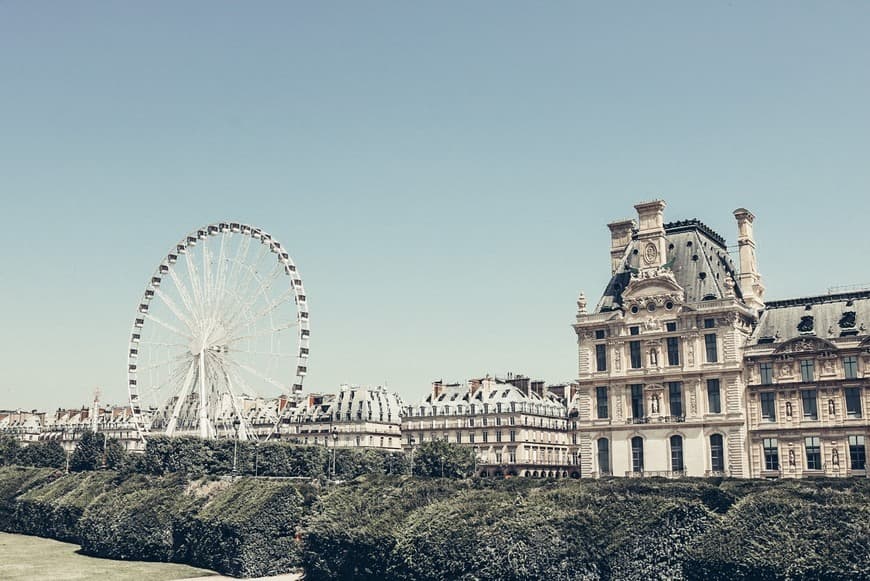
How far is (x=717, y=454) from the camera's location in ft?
259

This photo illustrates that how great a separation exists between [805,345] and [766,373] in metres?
4.14

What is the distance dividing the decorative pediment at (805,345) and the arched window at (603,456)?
1805 centimetres

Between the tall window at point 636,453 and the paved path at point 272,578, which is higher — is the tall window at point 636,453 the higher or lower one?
the higher one

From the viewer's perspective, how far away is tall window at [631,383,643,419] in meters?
83.4

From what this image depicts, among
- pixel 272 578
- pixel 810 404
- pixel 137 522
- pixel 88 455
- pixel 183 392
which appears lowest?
pixel 272 578

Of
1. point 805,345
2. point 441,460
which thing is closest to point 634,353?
point 805,345

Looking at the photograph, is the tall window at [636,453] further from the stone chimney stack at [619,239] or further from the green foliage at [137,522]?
the green foliage at [137,522]

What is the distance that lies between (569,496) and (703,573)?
977cm

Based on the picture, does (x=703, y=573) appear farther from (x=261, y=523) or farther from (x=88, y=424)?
(x=88, y=424)

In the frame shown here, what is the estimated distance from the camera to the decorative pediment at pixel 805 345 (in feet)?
246

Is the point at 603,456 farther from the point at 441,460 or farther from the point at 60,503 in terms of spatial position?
the point at 60,503

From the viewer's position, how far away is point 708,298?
3214 inches

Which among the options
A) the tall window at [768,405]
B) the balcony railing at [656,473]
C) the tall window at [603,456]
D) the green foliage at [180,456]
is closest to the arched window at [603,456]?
the tall window at [603,456]

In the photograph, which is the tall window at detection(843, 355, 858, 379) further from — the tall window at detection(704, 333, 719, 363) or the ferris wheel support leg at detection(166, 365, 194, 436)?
the ferris wheel support leg at detection(166, 365, 194, 436)
